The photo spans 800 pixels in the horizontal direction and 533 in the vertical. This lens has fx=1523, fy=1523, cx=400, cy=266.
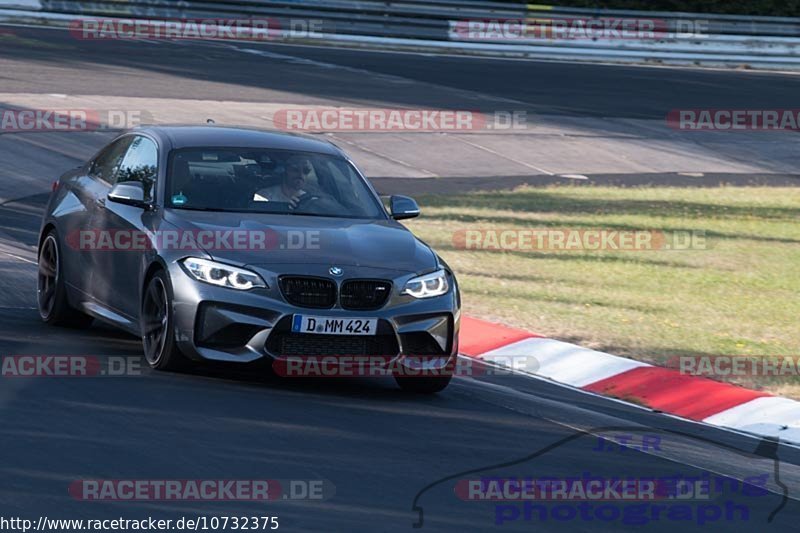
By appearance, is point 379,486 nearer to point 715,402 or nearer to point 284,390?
point 284,390

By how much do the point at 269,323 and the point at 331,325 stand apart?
35 cm

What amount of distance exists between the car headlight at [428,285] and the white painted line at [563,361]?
1784 mm

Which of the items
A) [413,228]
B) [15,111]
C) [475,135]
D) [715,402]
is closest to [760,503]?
[715,402]

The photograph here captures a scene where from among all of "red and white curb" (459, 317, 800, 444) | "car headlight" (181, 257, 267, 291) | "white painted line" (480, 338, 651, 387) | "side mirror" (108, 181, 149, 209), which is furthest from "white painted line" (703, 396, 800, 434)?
"side mirror" (108, 181, 149, 209)

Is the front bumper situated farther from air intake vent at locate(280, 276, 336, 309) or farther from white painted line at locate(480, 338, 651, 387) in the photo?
white painted line at locate(480, 338, 651, 387)

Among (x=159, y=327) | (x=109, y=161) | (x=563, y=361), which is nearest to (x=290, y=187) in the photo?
(x=159, y=327)

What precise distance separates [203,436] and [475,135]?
18.3m

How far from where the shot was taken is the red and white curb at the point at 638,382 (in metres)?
9.73

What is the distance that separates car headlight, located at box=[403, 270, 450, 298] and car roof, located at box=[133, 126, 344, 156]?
62.4 inches

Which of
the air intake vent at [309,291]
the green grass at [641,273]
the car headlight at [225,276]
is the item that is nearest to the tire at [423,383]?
the air intake vent at [309,291]

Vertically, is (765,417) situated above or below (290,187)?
below

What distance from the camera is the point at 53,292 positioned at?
1059 centimetres

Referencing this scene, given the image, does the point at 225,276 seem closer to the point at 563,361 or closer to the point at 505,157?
the point at 563,361

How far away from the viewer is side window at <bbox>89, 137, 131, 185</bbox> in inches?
416
